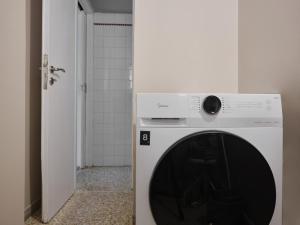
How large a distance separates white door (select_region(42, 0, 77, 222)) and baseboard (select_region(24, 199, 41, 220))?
142mm

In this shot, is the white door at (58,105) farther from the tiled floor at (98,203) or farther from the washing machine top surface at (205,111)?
the washing machine top surface at (205,111)

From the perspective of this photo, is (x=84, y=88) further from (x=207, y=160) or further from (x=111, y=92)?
(x=207, y=160)

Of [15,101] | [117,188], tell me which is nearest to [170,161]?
[15,101]

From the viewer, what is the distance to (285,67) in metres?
0.97

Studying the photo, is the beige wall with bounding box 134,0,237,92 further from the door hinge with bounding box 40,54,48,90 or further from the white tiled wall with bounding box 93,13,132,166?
the white tiled wall with bounding box 93,13,132,166

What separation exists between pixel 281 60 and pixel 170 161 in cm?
63

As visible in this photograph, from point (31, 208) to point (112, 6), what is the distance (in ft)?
7.76

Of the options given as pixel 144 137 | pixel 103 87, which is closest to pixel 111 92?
pixel 103 87

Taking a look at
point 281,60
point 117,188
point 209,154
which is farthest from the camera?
point 117,188

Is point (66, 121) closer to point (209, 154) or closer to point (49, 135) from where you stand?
point (49, 135)

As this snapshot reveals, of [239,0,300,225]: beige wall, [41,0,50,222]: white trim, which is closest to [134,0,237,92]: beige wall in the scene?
[239,0,300,225]: beige wall

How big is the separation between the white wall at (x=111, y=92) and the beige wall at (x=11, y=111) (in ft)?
6.15

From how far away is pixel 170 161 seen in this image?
2.88ft

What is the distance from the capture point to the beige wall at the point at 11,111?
1.05 metres
